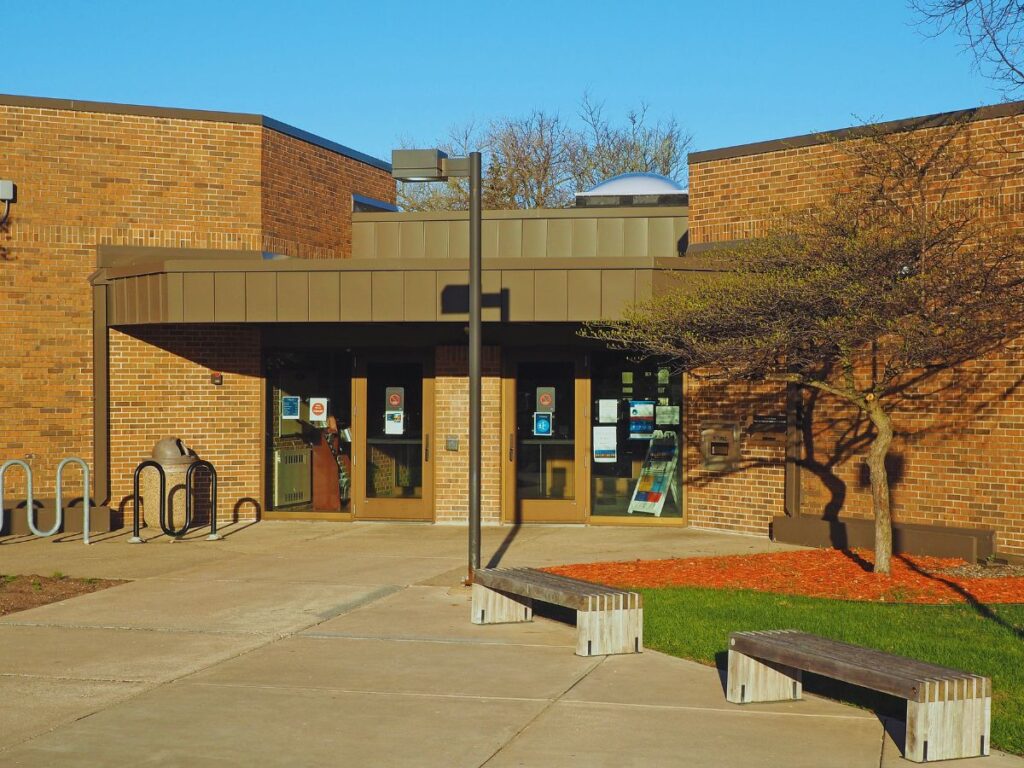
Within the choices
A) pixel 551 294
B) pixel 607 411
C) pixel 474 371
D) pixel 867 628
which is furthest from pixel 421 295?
pixel 867 628

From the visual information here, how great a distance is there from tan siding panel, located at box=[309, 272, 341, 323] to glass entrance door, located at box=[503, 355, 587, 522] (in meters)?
2.96

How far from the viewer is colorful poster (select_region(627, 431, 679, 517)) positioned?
1647 cm

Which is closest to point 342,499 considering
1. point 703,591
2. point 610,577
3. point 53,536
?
point 53,536

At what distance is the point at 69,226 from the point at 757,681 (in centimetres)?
1226

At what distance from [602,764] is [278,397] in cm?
1202

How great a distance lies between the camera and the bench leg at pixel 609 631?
8656 millimetres

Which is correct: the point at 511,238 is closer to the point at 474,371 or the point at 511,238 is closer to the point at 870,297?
the point at 474,371

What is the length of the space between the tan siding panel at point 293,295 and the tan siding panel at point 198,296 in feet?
2.92

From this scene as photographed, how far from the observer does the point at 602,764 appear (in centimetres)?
621

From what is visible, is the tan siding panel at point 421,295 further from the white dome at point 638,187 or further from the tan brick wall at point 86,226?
the white dome at point 638,187

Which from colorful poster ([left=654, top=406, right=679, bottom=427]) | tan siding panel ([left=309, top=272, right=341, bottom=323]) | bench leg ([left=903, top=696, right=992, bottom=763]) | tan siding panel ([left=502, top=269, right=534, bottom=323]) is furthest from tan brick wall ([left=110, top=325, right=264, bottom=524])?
bench leg ([left=903, top=696, right=992, bottom=763])

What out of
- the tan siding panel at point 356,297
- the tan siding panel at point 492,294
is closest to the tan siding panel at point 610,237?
the tan siding panel at point 492,294

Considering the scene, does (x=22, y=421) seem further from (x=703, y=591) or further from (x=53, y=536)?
(x=703, y=591)

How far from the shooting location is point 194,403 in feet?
55.6
